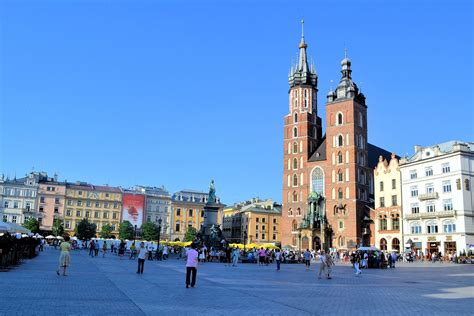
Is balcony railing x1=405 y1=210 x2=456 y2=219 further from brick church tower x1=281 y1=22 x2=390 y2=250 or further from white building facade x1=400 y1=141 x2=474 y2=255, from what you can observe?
brick church tower x1=281 y1=22 x2=390 y2=250

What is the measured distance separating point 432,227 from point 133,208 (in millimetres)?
81408

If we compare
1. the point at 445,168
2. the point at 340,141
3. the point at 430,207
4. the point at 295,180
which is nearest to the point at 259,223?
the point at 295,180

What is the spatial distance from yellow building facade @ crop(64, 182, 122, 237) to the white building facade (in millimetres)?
78375

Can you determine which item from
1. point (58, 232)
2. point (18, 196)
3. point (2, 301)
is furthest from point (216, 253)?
point (18, 196)

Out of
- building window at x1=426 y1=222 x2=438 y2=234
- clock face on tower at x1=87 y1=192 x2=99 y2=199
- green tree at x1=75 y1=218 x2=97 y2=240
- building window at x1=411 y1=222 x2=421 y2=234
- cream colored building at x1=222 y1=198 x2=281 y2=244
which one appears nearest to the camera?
building window at x1=426 y1=222 x2=438 y2=234

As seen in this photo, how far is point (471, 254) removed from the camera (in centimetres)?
5862

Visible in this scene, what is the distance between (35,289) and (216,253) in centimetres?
3307

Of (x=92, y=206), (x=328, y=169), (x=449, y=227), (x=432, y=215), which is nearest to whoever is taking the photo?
(x=449, y=227)

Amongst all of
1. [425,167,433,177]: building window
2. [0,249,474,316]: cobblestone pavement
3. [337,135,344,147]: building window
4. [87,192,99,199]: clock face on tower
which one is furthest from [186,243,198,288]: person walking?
[87,192,99,199]: clock face on tower

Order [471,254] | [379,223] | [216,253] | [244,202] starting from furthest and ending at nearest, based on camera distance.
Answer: [244,202]
[379,223]
[471,254]
[216,253]

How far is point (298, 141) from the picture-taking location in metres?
92.4

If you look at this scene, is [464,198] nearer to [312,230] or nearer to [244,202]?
[312,230]

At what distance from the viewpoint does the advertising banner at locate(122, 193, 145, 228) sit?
125 metres

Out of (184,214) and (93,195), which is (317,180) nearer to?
(184,214)
